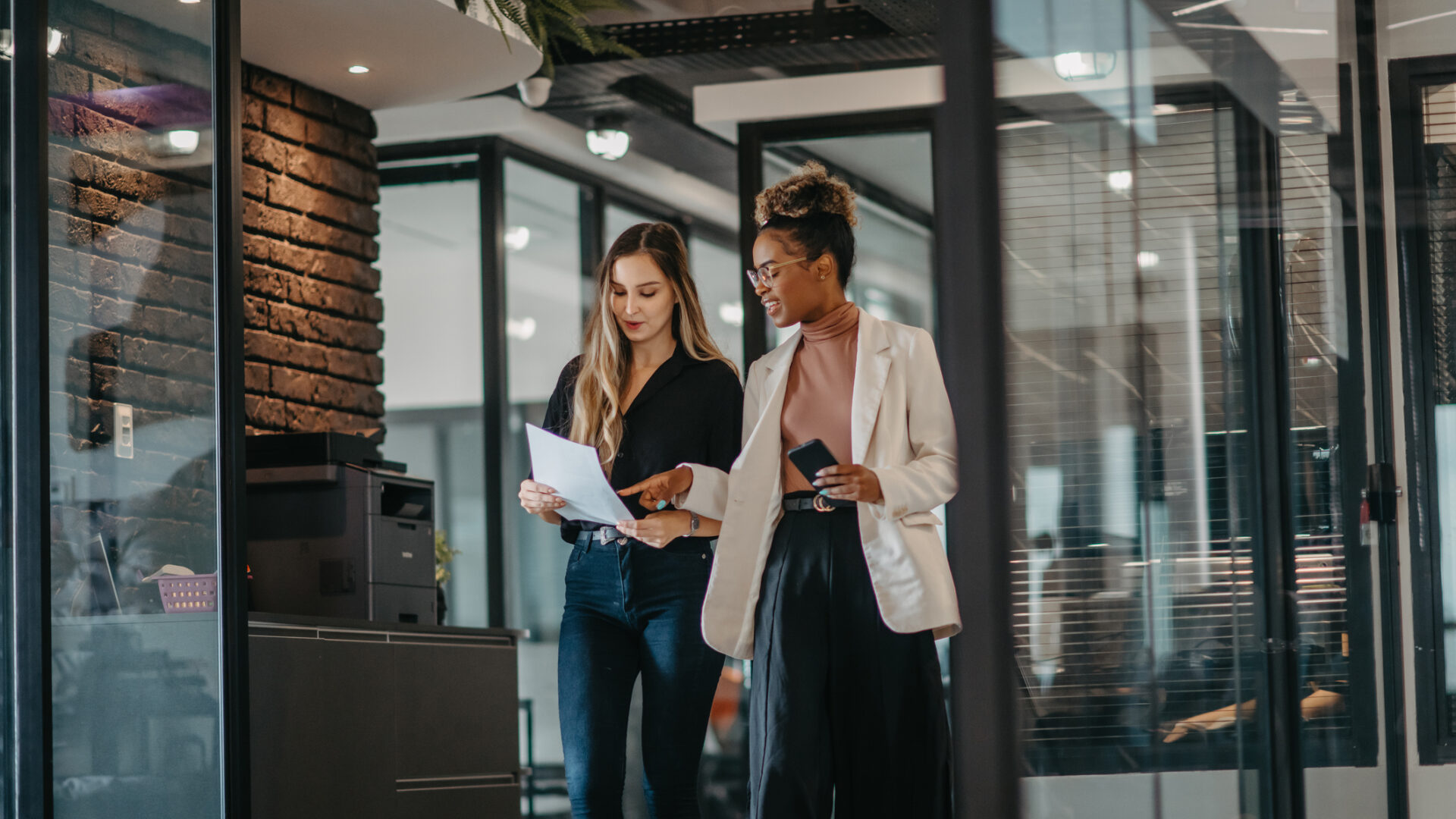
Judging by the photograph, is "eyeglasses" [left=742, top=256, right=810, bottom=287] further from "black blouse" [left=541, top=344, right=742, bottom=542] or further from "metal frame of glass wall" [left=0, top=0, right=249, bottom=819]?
"metal frame of glass wall" [left=0, top=0, right=249, bottom=819]

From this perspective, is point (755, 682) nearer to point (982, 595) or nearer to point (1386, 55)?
point (982, 595)

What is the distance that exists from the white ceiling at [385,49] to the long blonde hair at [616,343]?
1.73 meters

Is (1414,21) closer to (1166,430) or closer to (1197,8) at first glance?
(1197,8)

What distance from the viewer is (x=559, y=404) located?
2812 mm

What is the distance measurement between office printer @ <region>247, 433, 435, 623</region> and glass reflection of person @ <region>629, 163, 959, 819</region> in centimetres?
169

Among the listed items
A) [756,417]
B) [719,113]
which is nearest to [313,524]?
[756,417]

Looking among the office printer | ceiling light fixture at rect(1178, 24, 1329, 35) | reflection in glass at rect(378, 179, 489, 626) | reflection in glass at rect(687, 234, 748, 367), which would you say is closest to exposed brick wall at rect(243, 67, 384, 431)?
the office printer

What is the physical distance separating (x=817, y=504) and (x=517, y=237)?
4.52 m

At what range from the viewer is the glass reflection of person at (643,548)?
2584 mm

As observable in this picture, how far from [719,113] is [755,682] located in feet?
11.7

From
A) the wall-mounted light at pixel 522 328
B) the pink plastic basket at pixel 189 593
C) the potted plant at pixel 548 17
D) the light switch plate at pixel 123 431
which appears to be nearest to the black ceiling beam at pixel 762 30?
the potted plant at pixel 548 17

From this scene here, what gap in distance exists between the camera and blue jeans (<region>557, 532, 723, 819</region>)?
2.58m

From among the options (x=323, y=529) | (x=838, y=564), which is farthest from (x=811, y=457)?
(x=323, y=529)

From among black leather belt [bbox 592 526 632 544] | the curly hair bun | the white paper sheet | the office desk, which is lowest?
the office desk
